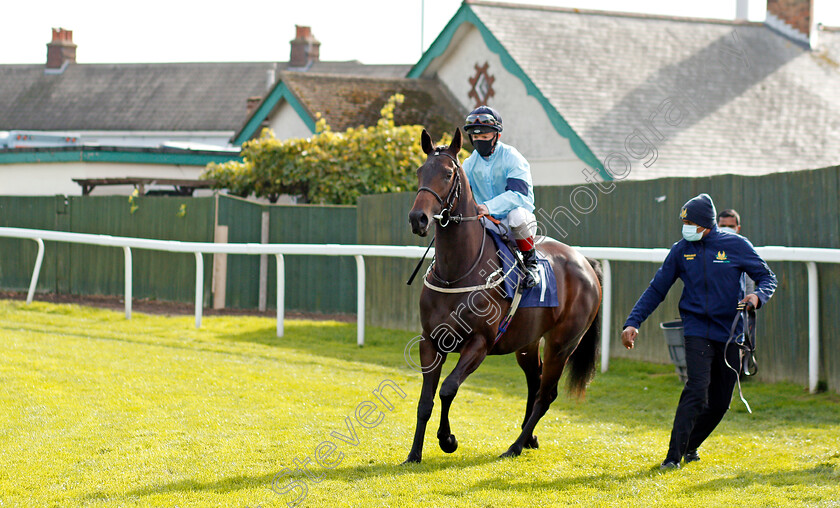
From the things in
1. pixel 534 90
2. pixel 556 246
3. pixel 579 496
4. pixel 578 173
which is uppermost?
pixel 534 90

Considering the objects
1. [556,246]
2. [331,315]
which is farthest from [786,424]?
[331,315]

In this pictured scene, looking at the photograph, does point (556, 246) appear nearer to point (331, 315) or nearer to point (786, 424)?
point (786, 424)

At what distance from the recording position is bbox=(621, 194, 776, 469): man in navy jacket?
5645 mm

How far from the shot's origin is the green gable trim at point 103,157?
1881 cm

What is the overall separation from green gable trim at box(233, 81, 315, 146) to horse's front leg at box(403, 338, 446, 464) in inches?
531

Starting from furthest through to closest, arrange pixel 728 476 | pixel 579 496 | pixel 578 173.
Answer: pixel 578 173
pixel 728 476
pixel 579 496

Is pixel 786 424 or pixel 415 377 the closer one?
pixel 786 424

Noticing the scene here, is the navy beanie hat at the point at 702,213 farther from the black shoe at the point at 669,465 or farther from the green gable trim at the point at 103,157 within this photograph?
the green gable trim at the point at 103,157

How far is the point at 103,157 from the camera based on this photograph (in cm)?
1881

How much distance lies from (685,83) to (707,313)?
46.3 ft

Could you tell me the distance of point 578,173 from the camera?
16.5m

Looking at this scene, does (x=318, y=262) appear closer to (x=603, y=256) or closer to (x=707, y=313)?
(x=603, y=256)

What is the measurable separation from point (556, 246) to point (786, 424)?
6.98 feet

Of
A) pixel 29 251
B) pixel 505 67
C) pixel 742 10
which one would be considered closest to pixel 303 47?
pixel 742 10
